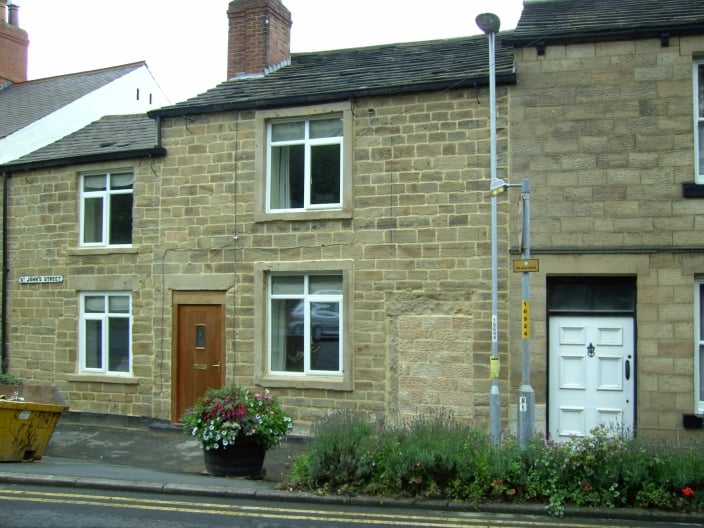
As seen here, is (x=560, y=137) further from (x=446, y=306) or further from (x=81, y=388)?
(x=81, y=388)

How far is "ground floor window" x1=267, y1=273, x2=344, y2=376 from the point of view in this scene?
12820 millimetres

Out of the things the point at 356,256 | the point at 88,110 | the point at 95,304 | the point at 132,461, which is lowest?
the point at 132,461

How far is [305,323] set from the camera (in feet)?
42.6

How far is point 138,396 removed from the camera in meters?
14.1

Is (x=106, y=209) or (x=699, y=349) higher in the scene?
(x=106, y=209)

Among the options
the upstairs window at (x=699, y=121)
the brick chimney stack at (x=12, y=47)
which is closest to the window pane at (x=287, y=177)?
the upstairs window at (x=699, y=121)

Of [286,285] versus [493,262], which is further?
[286,285]

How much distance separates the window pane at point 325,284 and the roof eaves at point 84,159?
12.8 ft

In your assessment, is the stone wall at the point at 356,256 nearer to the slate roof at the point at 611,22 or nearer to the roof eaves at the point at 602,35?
the roof eaves at the point at 602,35

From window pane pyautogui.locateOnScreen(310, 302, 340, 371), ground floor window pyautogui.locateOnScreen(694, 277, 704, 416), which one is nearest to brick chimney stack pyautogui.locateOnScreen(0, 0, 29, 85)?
window pane pyautogui.locateOnScreen(310, 302, 340, 371)

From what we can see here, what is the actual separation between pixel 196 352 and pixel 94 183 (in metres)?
4.35

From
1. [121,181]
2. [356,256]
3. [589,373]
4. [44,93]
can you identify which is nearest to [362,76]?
[356,256]

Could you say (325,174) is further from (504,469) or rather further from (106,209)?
(504,469)

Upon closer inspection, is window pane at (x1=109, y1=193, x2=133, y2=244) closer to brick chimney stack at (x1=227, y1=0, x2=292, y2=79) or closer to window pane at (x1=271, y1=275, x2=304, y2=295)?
brick chimney stack at (x1=227, y1=0, x2=292, y2=79)
